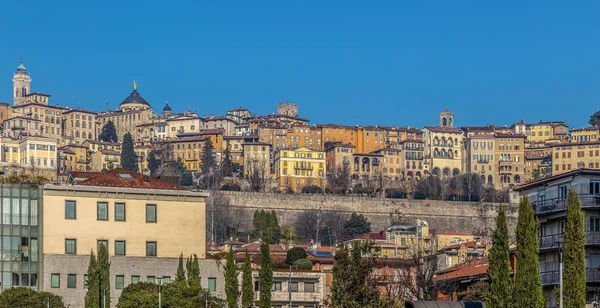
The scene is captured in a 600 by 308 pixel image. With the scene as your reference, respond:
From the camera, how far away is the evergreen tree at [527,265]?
4344cm

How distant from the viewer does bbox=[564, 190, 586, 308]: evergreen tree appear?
145 feet

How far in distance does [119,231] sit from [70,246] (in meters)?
2.93

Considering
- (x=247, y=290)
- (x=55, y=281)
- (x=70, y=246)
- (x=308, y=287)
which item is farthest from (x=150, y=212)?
(x=247, y=290)

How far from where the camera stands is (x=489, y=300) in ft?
147

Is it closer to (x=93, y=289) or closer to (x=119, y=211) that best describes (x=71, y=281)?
(x=119, y=211)

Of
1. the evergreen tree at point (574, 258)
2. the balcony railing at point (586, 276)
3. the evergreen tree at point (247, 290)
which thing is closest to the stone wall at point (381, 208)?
the evergreen tree at point (247, 290)

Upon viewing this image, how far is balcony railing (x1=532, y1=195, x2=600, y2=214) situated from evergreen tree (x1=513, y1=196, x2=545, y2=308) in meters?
12.1

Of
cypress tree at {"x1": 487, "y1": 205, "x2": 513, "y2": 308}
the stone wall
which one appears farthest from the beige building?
the stone wall

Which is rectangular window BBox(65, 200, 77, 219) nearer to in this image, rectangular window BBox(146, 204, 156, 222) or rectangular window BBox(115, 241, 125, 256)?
rectangular window BBox(115, 241, 125, 256)

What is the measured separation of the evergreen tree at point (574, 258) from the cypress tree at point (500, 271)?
1.81m

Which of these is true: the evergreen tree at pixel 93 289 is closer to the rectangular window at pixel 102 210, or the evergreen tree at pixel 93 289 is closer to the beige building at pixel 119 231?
the beige building at pixel 119 231

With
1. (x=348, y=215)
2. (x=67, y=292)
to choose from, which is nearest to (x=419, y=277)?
(x=67, y=292)

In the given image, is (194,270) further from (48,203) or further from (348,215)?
(348,215)

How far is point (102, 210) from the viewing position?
264ft
